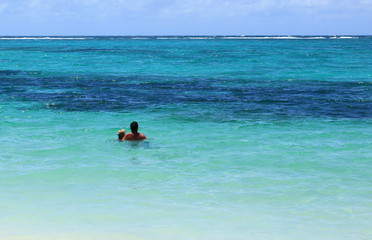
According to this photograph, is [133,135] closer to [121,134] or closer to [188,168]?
[121,134]

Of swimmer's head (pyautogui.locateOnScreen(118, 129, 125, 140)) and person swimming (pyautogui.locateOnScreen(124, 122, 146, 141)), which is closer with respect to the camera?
person swimming (pyautogui.locateOnScreen(124, 122, 146, 141))

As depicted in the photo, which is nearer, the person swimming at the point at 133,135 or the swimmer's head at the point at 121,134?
the person swimming at the point at 133,135

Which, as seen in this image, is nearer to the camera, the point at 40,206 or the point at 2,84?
the point at 40,206

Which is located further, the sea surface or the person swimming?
the person swimming

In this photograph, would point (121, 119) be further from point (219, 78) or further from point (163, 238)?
point (219, 78)

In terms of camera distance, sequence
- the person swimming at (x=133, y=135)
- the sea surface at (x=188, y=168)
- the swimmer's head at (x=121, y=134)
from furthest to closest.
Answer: the swimmer's head at (x=121, y=134), the person swimming at (x=133, y=135), the sea surface at (x=188, y=168)

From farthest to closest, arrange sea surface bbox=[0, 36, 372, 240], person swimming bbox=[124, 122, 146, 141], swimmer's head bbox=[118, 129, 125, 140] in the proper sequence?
swimmer's head bbox=[118, 129, 125, 140], person swimming bbox=[124, 122, 146, 141], sea surface bbox=[0, 36, 372, 240]

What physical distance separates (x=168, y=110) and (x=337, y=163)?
934 cm

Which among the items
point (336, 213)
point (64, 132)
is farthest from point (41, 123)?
point (336, 213)

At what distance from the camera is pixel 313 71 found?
42.2m

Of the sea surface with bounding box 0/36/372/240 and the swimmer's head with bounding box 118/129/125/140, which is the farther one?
the swimmer's head with bounding box 118/129/125/140

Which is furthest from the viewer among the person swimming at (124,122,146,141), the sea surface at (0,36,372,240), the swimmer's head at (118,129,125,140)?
the swimmer's head at (118,129,125,140)

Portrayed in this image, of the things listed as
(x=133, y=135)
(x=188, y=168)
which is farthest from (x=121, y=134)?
(x=188, y=168)

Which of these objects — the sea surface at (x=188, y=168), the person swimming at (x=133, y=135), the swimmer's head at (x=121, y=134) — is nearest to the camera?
the sea surface at (x=188, y=168)
